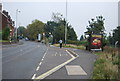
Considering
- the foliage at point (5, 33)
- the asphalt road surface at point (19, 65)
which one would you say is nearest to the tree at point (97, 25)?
the foliage at point (5, 33)

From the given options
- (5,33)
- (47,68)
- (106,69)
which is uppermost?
(5,33)

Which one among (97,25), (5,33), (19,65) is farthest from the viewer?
(97,25)

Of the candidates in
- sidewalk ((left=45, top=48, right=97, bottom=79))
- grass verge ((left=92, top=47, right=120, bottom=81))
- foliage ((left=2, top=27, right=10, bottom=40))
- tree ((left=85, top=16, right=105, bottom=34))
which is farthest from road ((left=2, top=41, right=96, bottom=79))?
tree ((left=85, top=16, right=105, bottom=34))

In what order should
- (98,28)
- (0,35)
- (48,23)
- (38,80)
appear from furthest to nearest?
1. (48,23)
2. (98,28)
3. (0,35)
4. (38,80)

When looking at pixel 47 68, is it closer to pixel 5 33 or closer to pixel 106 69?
pixel 106 69

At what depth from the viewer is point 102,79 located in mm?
8453

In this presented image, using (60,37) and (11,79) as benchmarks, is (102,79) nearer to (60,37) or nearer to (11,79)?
(11,79)

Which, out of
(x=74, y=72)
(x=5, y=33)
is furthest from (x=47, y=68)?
(x=5, y=33)

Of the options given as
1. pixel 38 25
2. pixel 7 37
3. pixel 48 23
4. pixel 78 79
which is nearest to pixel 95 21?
pixel 7 37

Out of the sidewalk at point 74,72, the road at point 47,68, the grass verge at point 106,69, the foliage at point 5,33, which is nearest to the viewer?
the grass verge at point 106,69

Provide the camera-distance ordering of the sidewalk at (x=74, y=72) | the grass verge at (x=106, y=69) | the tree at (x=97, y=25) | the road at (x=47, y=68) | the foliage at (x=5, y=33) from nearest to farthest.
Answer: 1. the grass verge at (x=106, y=69)
2. the sidewalk at (x=74, y=72)
3. the road at (x=47, y=68)
4. the foliage at (x=5, y=33)
5. the tree at (x=97, y=25)

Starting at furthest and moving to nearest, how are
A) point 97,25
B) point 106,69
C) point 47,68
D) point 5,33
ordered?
point 97,25
point 5,33
point 47,68
point 106,69

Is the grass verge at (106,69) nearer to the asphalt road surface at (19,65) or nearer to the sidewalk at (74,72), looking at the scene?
the sidewalk at (74,72)

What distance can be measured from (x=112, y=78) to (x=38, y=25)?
12542 centimetres
